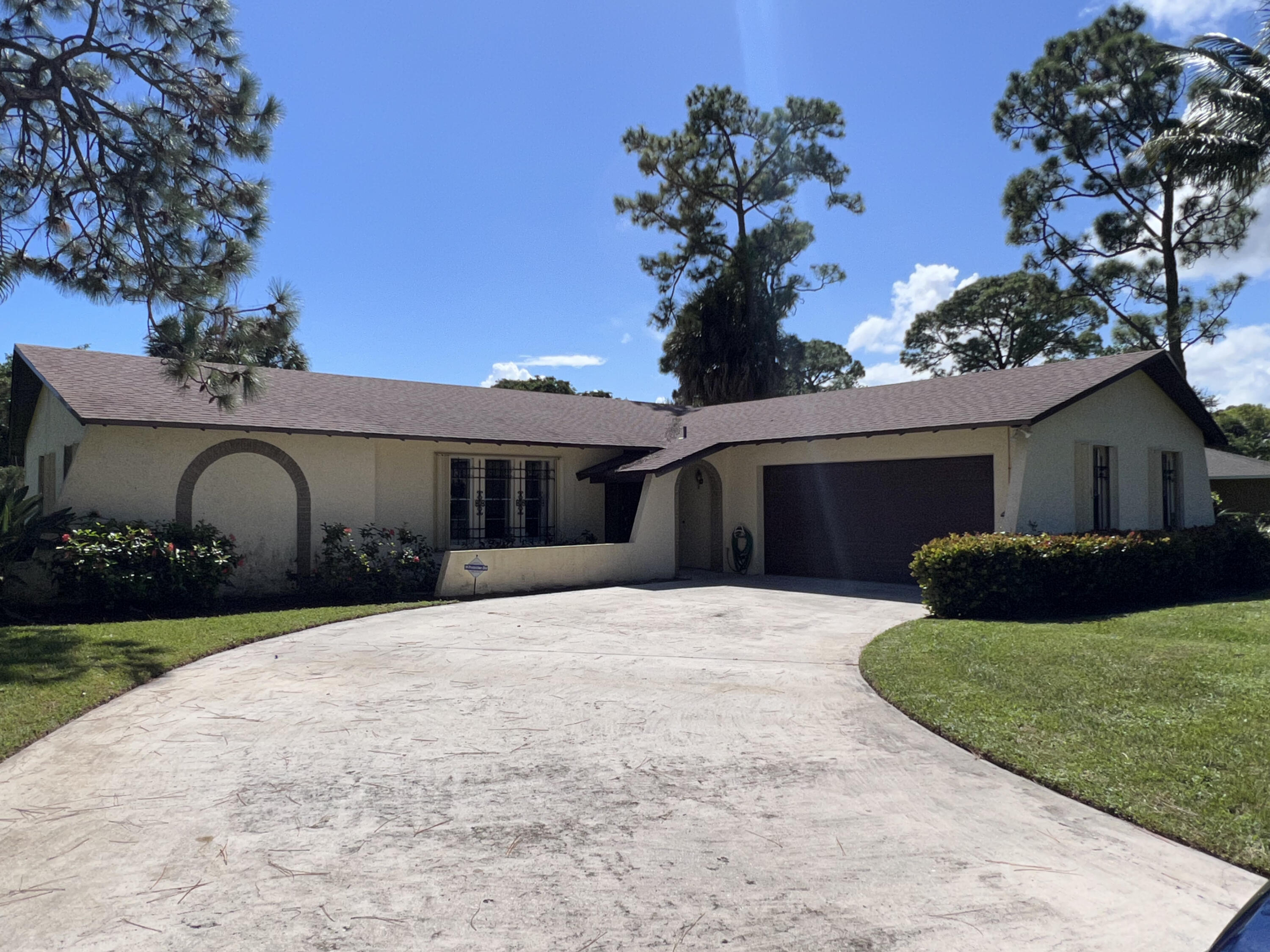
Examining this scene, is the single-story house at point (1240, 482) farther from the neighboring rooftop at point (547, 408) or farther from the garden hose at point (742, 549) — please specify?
the garden hose at point (742, 549)

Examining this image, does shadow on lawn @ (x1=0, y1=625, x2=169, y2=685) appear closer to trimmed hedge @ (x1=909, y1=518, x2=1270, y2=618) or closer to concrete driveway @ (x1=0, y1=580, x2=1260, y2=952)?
concrete driveway @ (x1=0, y1=580, x2=1260, y2=952)

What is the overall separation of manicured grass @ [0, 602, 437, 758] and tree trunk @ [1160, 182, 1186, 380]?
28575 millimetres

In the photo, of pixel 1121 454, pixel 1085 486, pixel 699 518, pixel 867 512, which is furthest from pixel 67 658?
pixel 1121 454

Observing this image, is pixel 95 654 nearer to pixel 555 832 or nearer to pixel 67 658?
pixel 67 658

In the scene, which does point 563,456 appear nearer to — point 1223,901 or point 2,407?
point 1223,901

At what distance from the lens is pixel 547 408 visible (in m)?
20.1

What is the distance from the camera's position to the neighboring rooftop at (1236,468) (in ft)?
82.9

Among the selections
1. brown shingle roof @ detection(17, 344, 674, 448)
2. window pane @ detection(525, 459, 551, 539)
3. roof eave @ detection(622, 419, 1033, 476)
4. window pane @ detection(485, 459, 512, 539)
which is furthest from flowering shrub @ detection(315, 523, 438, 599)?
roof eave @ detection(622, 419, 1033, 476)

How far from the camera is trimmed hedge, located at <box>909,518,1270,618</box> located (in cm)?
1095

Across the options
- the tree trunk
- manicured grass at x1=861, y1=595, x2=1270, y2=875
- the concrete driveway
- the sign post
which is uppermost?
the tree trunk

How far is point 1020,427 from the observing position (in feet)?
43.4

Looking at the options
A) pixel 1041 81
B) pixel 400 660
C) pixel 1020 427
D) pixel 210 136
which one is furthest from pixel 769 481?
pixel 1041 81

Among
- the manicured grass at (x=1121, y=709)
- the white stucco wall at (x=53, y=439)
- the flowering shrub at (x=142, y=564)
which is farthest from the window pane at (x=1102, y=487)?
the white stucco wall at (x=53, y=439)

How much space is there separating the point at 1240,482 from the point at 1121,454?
658 inches
